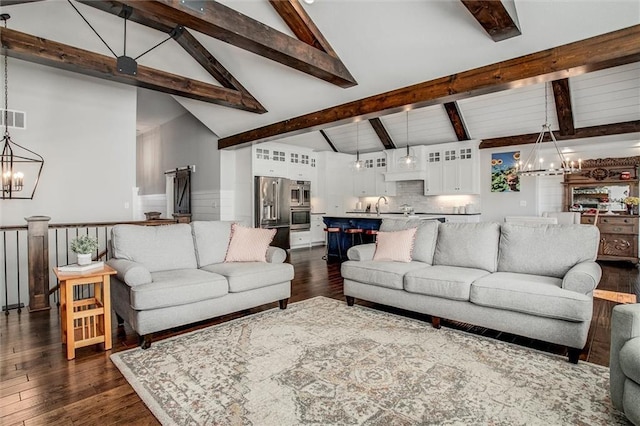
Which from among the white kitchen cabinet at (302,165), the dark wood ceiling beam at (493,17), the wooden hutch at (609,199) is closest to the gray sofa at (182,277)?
the dark wood ceiling beam at (493,17)

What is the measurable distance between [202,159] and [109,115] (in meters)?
2.74

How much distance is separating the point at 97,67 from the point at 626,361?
586 cm

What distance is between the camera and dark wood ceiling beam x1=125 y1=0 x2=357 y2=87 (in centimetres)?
296

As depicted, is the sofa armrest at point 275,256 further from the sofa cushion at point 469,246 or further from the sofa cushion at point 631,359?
the sofa cushion at point 631,359

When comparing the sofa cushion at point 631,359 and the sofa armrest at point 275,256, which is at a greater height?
the sofa armrest at point 275,256

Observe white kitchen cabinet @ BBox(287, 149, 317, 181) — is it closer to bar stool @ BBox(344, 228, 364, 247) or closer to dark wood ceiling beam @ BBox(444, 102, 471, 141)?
bar stool @ BBox(344, 228, 364, 247)

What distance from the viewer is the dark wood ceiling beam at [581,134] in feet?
19.7

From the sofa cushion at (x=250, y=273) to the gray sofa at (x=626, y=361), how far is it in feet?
8.97

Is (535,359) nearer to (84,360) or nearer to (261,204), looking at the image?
(84,360)

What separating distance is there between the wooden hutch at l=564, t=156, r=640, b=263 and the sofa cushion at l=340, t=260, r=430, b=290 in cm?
524

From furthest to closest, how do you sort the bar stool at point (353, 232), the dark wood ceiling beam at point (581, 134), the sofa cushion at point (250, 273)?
1. the bar stool at point (353, 232)
2. the dark wood ceiling beam at point (581, 134)
3. the sofa cushion at point (250, 273)

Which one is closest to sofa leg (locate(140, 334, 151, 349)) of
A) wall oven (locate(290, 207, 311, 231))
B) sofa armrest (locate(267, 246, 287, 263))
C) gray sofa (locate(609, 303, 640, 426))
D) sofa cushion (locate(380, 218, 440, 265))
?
sofa armrest (locate(267, 246, 287, 263))

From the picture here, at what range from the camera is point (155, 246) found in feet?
11.5

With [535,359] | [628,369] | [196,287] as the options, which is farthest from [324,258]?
[628,369]
